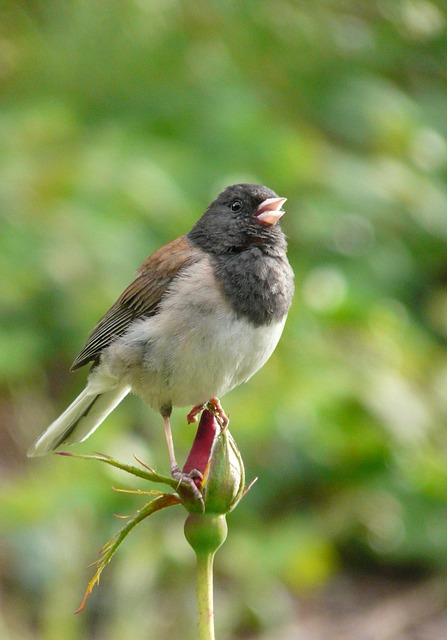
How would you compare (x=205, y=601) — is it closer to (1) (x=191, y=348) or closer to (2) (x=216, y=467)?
(2) (x=216, y=467)

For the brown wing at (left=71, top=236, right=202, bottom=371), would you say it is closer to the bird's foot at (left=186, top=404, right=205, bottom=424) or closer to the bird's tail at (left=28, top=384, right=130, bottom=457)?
the bird's tail at (left=28, top=384, right=130, bottom=457)

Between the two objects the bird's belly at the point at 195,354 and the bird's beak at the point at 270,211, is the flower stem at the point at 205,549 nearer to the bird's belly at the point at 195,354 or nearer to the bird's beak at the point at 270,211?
the bird's belly at the point at 195,354

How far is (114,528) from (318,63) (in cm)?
221

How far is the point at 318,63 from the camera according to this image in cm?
416

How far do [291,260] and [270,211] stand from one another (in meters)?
1.53

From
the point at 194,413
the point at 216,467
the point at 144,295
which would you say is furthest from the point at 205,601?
the point at 144,295

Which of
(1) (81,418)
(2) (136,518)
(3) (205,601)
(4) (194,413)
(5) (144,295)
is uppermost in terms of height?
(5) (144,295)

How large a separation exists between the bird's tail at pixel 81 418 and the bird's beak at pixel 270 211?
0.52m

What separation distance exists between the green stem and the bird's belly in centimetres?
94

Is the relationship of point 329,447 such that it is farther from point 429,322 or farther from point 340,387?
point 429,322

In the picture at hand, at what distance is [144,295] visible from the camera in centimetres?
225

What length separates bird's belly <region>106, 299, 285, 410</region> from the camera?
6.21ft

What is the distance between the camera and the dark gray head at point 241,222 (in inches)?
81.5

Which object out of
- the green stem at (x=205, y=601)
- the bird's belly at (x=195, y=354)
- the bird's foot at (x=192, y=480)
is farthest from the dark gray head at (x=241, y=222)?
the green stem at (x=205, y=601)
